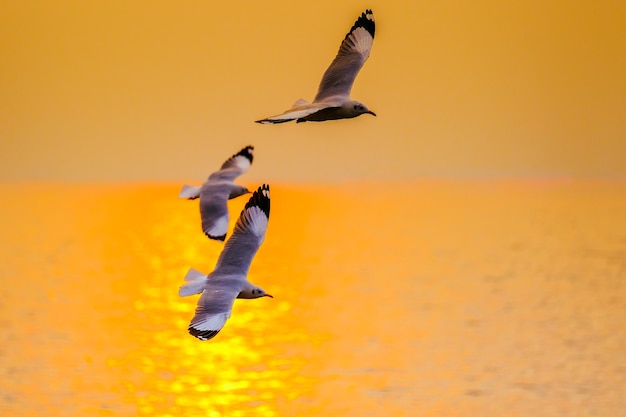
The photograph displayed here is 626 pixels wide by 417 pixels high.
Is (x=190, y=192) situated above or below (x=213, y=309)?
above

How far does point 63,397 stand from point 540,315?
1350 cm

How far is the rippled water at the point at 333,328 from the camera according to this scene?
22.2 metres

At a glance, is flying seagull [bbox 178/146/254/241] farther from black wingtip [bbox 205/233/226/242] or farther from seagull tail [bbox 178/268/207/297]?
seagull tail [bbox 178/268/207/297]

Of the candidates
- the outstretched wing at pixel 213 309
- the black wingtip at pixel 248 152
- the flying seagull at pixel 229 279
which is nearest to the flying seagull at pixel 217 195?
the black wingtip at pixel 248 152

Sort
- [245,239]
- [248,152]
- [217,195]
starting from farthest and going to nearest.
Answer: [248,152]
[217,195]
[245,239]

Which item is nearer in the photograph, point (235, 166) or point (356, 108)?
point (356, 108)

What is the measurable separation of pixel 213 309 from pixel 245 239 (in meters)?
1.11

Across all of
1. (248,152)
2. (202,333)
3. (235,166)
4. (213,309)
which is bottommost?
(202,333)

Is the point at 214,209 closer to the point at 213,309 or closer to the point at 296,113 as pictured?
the point at 213,309

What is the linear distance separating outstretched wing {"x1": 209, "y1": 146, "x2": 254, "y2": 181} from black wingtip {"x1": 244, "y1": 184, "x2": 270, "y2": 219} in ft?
3.87

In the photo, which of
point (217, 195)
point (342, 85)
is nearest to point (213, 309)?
point (217, 195)

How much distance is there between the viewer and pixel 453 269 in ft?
147

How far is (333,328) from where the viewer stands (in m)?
30.5

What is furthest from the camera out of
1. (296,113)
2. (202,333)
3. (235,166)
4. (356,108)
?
(235,166)
